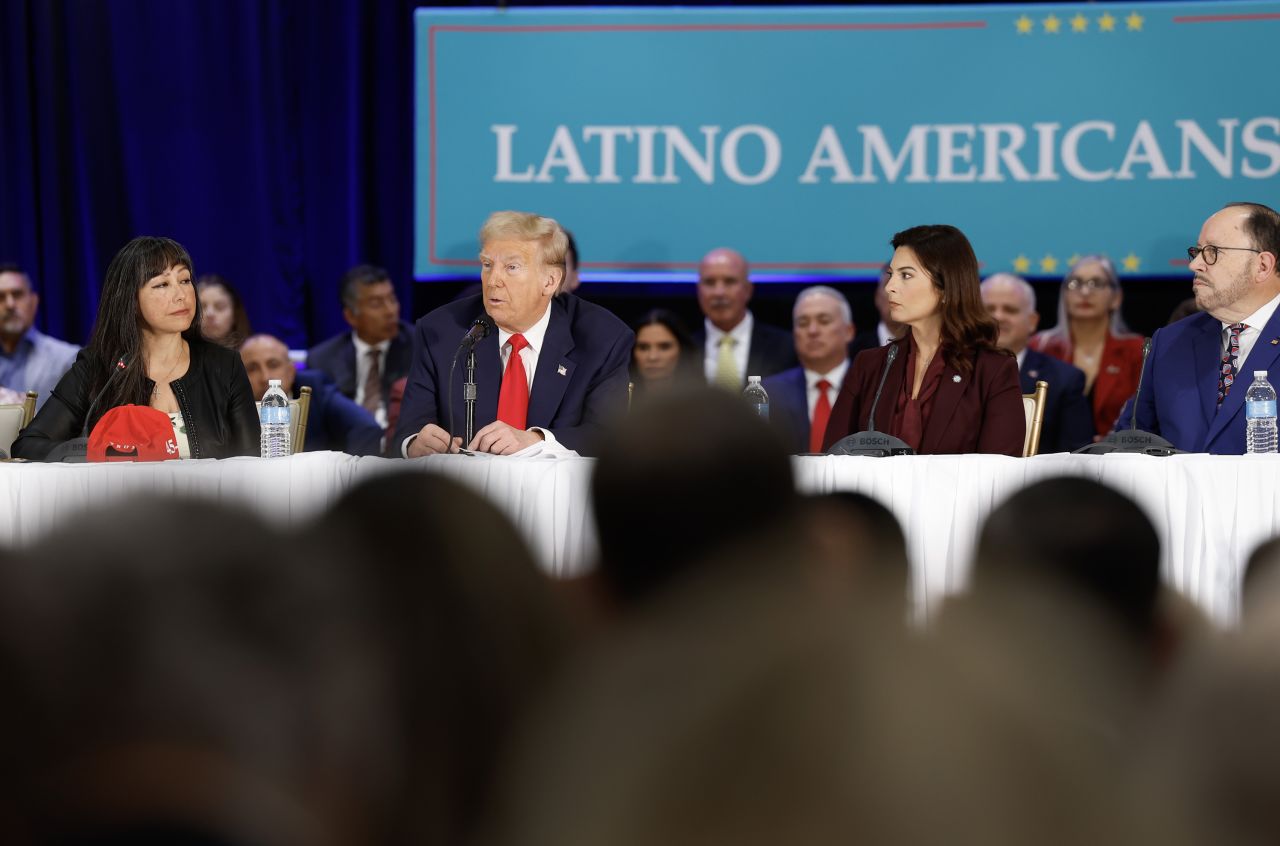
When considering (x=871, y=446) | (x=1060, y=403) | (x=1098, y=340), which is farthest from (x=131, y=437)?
(x=1098, y=340)

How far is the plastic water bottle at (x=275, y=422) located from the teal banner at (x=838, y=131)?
178 cm

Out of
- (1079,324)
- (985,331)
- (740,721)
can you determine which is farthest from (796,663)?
(1079,324)

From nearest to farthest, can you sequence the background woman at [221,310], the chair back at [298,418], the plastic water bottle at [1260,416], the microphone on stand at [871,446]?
the microphone on stand at [871,446] → the plastic water bottle at [1260,416] → the chair back at [298,418] → the background woman at [221,310]

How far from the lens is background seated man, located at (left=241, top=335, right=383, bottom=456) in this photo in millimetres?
4383

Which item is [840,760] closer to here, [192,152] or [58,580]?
[58,580]

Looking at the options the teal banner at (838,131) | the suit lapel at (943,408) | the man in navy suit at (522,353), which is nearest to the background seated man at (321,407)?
the teal banner at (838,131)

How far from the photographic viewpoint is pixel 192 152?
548 cm

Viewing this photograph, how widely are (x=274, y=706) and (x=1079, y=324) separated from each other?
4485mm

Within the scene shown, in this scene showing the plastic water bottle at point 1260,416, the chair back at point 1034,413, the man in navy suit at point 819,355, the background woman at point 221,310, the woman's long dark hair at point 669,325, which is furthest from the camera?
the background woman at point 221,310

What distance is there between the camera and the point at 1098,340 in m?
4.72

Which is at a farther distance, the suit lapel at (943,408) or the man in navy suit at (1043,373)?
the man in navy suit at (1043,373)

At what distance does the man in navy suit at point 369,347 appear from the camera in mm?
4891

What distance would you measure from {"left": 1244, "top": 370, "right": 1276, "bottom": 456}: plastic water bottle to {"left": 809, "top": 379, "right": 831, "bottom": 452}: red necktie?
1.53 m

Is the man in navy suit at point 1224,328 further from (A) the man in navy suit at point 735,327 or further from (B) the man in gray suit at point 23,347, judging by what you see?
(B) the man in gray suit at point 23,347
